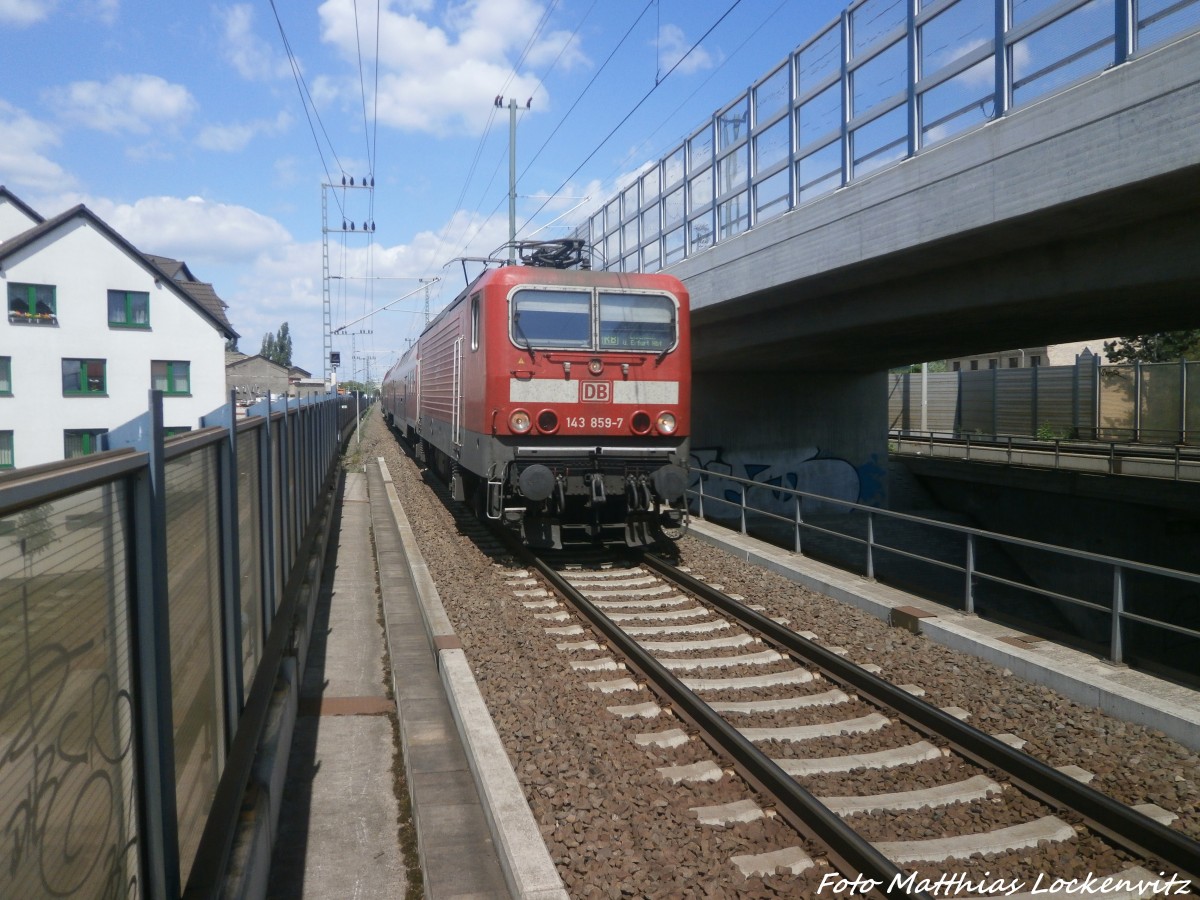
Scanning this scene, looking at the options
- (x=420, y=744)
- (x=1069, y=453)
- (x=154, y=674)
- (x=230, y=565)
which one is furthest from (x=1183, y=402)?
(x=154, y=674)

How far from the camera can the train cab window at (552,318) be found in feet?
34.7

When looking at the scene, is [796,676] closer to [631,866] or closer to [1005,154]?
[631,866]

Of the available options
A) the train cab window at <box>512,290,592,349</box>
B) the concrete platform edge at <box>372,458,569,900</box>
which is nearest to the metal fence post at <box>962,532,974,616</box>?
the concrete platform edge at <box>372,458,569,900</box>

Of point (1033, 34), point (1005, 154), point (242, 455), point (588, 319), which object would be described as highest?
point (1033, 34)

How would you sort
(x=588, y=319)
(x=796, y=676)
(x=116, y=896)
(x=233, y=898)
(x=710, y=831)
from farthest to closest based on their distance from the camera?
(x=588, y=319)
(x=796, y=676)
(x=710, y=831)
(x=233, y=898)
(x=116, y=896)

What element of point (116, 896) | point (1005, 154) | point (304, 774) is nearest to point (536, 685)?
point (304, 774)

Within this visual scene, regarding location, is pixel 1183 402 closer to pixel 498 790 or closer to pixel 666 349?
pixel 666 349

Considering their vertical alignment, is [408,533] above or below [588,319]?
below

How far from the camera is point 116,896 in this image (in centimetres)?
244

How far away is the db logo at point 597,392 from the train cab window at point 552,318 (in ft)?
1.51

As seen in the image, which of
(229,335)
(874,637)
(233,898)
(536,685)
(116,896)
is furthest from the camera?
(229,335)

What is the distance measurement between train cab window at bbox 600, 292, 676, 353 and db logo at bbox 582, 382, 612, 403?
0.46 m

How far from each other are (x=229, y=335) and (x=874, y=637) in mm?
16472

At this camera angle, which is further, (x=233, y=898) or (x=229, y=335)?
(x=229, y=335)
